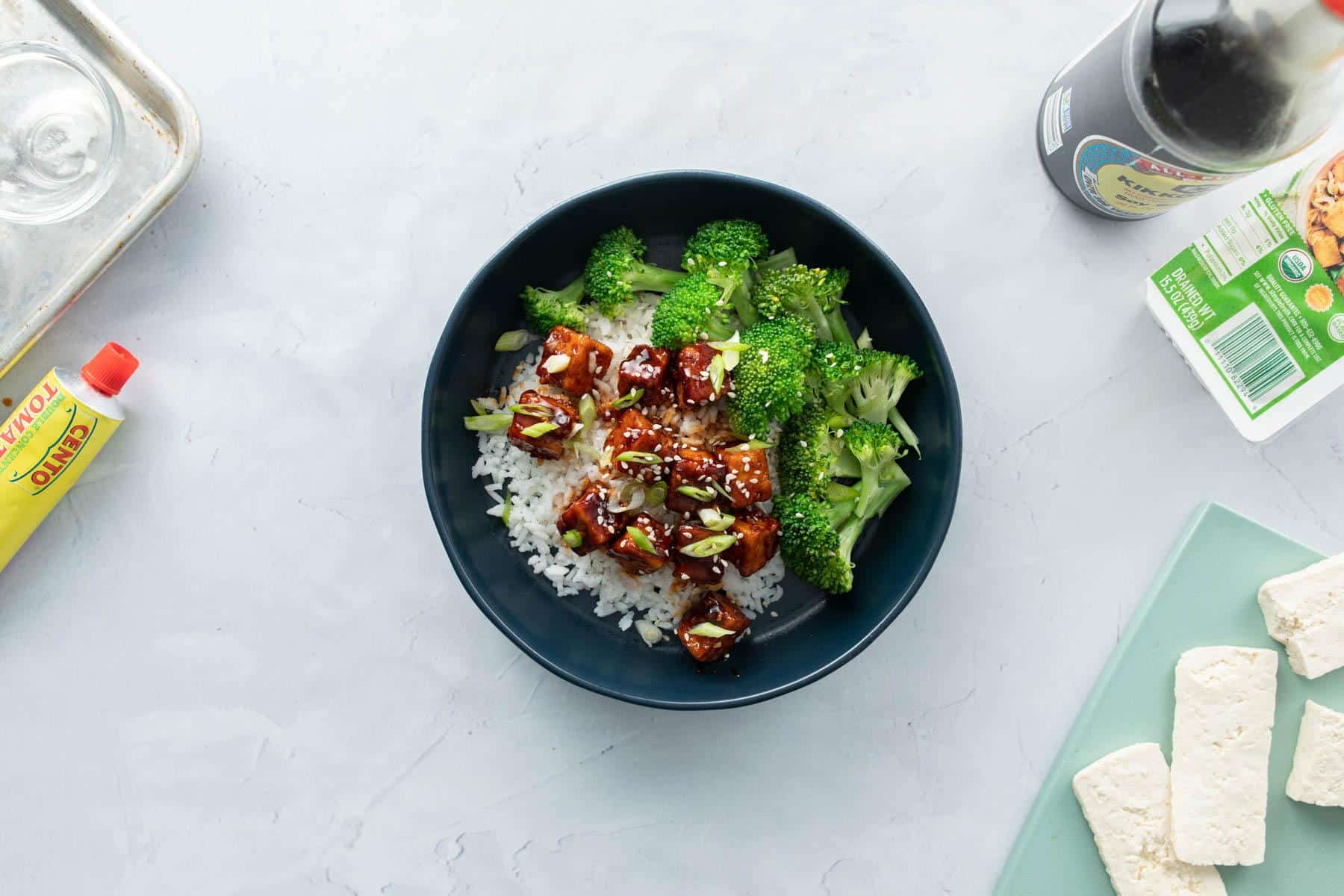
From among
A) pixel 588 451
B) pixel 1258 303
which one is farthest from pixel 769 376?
pixel 1258 303

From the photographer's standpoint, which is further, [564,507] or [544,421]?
[564,507]

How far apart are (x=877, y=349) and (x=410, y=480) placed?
1025 millimetres

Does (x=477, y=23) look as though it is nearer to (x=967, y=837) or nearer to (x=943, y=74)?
(x=943, y=74)

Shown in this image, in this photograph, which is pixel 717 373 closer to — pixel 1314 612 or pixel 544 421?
pixel 544 421

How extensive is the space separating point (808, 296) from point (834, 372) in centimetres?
16

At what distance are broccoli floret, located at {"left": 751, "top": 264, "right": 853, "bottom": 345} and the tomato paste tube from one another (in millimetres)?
1294

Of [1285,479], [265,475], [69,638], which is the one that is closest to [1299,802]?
[1285,479]

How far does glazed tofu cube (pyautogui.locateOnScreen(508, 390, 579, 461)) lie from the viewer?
1.68 metres

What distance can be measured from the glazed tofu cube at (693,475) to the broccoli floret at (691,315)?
208mm

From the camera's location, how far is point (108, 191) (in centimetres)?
188

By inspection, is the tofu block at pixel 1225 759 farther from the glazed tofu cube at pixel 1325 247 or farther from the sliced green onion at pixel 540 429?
the sliced green onion at pixel 540 429

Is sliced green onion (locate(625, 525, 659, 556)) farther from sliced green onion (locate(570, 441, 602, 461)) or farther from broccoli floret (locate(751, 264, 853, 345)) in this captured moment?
broccoli floret (locate(751, 264, 853, 345))

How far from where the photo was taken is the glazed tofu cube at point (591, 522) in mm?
1664

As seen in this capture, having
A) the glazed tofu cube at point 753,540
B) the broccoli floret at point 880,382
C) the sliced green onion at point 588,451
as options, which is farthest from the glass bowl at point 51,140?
the broccoli floret at point 880,382
